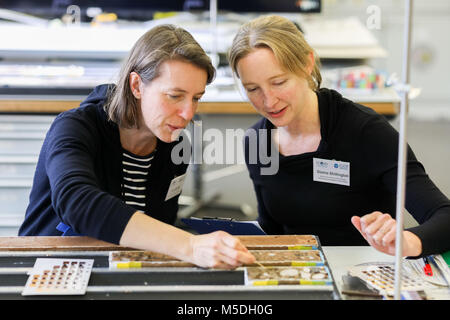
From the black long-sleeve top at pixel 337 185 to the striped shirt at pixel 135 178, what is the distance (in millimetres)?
338

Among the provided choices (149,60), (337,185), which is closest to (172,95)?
(149,60)

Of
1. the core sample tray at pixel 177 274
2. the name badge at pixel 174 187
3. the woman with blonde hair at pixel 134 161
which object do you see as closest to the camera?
the core sample tray at pixel 177 274

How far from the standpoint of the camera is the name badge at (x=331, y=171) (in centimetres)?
155

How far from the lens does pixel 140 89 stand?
1468 millimetres

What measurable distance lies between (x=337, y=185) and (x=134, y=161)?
0.56m

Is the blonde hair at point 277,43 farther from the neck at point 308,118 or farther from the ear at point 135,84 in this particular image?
the ear at point 135,84

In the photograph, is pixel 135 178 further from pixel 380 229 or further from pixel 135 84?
pixel 380 229

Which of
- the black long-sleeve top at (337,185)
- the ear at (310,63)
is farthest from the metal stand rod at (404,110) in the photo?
the ear at (310,63)

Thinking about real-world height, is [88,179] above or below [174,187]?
above

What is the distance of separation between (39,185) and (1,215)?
1247 mm

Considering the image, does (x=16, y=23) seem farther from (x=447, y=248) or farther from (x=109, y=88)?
(x=447, y=248)

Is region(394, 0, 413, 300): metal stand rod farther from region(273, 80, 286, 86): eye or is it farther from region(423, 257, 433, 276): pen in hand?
region(273, 80, 286, 86): eye

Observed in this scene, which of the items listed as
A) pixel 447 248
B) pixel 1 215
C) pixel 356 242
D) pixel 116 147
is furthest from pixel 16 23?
pixel 447 248

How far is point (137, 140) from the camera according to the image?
1.57 meters
